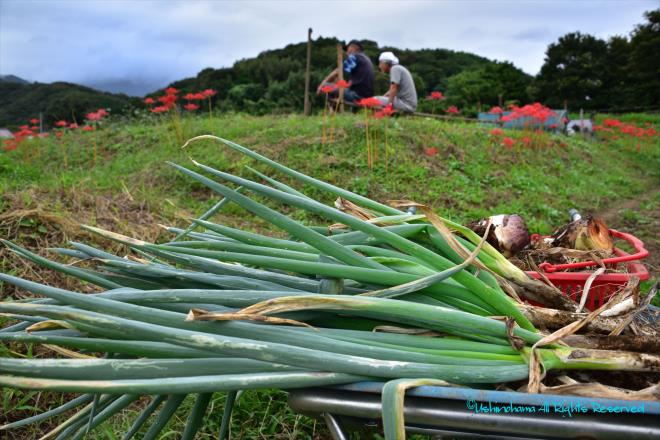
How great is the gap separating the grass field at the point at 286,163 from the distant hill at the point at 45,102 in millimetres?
3849

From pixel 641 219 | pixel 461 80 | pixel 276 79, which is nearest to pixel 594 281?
pixel 641 219

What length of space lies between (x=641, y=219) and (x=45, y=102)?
13.9m

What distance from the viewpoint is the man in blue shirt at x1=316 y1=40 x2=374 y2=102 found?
8.29 m

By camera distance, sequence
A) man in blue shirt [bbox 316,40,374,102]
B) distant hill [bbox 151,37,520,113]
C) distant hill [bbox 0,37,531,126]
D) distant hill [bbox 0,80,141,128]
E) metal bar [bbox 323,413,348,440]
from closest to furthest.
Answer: metal bar [bbox 323,413,348,440] → man in blue shirt [bbox 316,40,374,102] → distant hill [bbox 0,80,141,128] → distant hill [bbox 0,37,531,126] → distant hill [bbox 151,37,520,113]

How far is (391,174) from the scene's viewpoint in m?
5.75

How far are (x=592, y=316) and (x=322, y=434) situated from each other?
3.89ft

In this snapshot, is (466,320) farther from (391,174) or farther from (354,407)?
(391,174)

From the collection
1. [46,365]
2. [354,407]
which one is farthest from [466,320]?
[46,365]

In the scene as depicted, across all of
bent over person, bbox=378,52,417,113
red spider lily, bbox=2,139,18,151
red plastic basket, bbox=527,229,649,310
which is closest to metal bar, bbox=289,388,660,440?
red plastic basket, bbox=527,229,649,310

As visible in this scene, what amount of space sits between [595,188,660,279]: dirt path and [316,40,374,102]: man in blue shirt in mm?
3999

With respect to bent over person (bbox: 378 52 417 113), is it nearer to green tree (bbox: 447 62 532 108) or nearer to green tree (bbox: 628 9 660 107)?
green tree (bbox: 447 62 532 108)

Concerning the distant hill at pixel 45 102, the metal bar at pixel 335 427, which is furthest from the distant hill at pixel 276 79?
the metal bar at pixel 335 427

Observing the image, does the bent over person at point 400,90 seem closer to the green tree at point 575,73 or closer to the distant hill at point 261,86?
the distant hill at point 261,86

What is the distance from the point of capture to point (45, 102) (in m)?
14.0
